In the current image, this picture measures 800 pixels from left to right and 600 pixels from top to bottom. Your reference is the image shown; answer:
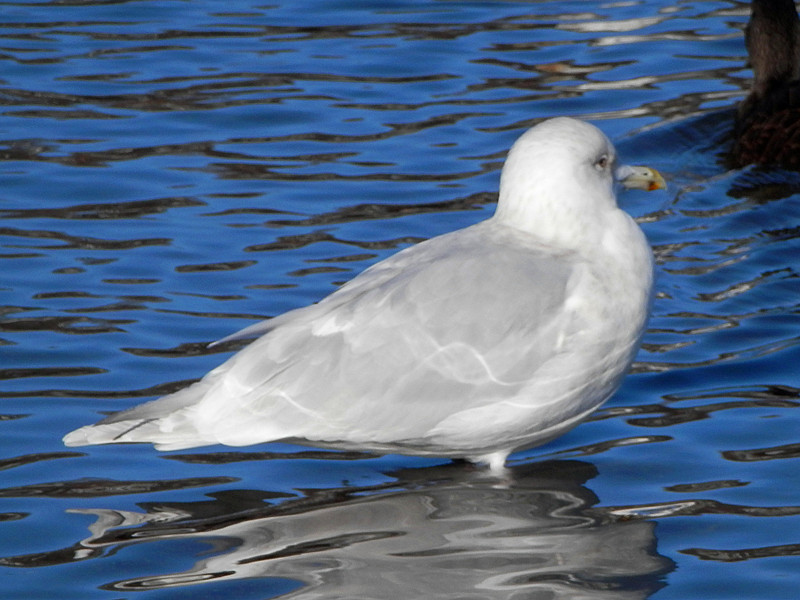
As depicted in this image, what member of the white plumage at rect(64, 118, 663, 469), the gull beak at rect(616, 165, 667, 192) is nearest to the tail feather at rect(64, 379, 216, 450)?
the white plumage at rect(64, 118, 663, 469)

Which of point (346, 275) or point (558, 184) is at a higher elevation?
point (558, 184)

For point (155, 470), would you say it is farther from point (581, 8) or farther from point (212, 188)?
point (581, 8)

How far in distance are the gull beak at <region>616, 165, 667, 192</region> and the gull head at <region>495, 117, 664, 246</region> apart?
0.23 meters

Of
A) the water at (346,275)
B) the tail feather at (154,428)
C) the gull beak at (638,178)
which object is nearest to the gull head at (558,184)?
the gull beak at (638,178)

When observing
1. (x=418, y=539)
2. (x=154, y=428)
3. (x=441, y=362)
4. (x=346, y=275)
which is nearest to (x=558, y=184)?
(x=441, y=362)

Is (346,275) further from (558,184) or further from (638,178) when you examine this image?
(558,184)

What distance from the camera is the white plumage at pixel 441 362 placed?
17.2 feet

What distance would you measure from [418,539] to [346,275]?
110 inches

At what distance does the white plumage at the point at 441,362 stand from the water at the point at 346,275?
0.29m

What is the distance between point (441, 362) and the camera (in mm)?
5266

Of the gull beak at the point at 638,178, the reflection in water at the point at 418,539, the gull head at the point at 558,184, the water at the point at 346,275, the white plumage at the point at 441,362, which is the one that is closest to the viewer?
the reflection in water at the point at 418,539

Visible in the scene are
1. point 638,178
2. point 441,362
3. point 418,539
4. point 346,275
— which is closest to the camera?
point 418,539

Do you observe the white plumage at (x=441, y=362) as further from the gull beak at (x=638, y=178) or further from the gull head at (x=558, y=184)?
the gull beak at (x=638, y=178)

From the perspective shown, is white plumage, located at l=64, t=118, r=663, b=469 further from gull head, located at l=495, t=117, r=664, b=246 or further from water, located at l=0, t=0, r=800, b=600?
water, located at l=0, t=0, r=800, b=600
